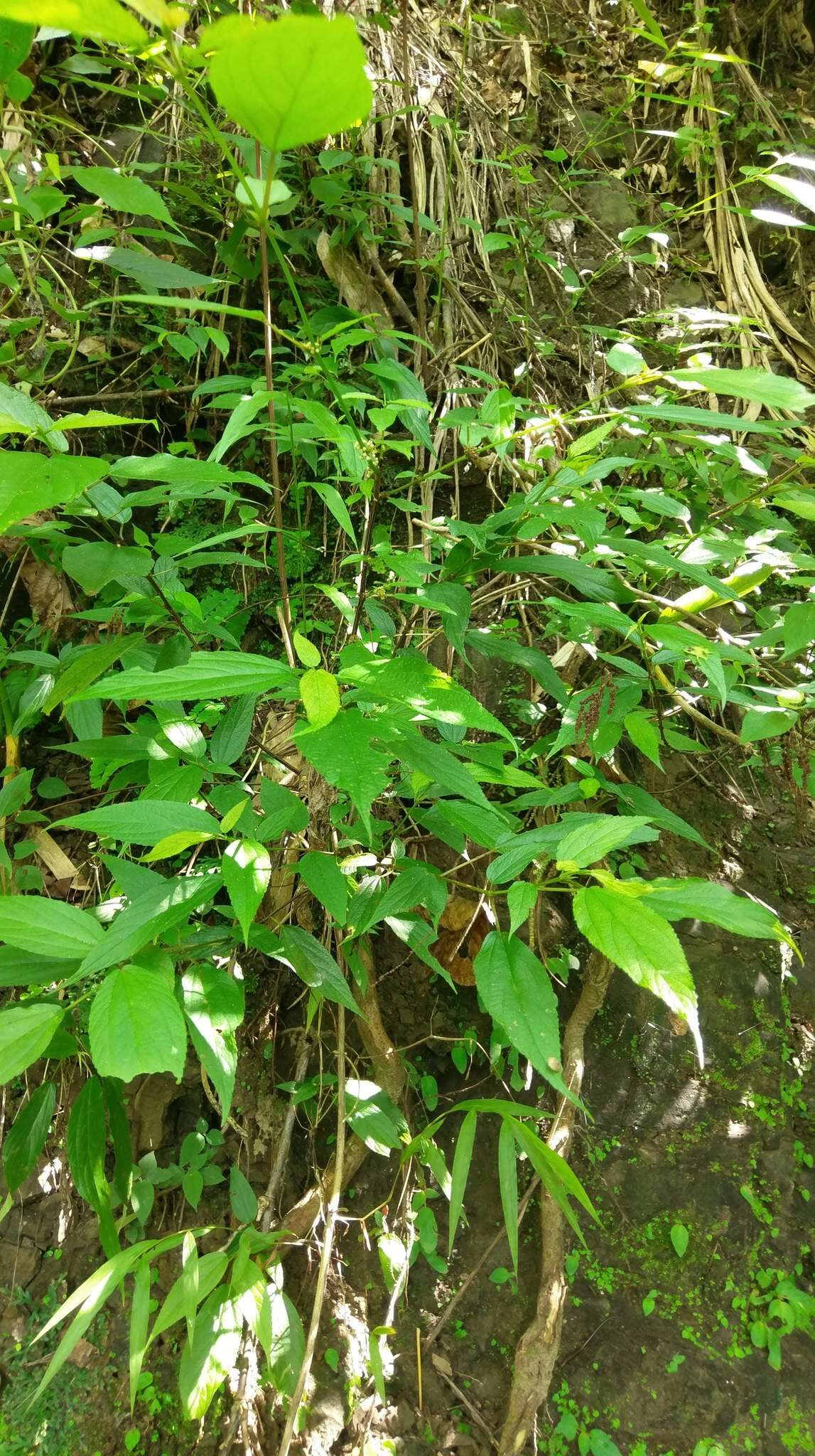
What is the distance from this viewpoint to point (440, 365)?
1.75 meters

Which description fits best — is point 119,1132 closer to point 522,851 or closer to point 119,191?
point 522,851

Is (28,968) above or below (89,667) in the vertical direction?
below

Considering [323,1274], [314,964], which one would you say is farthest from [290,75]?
[323,1274]

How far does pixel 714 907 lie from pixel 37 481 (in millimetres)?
612

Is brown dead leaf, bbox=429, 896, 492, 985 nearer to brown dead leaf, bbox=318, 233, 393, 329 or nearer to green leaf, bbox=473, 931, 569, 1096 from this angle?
green leaf, bbox=473, 931, 569, 1096

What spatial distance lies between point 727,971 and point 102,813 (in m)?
1.51

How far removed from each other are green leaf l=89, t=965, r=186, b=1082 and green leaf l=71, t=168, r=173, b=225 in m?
0.91

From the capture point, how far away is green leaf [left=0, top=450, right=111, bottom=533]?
490 millimetres

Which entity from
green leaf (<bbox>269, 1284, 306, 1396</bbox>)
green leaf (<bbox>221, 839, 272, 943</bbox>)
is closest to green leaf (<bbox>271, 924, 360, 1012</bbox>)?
green leaf (<bbox>221, 839, 272, 943</bbox>)

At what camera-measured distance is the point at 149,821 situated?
2.45 ft

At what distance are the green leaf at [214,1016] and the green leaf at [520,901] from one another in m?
0.30

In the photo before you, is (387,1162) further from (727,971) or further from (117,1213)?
(727,971)

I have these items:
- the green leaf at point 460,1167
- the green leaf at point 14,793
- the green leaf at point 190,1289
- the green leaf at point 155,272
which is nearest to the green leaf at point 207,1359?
the green leaf at point 190,1289

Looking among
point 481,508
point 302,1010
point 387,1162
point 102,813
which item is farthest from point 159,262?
point 387,1162
